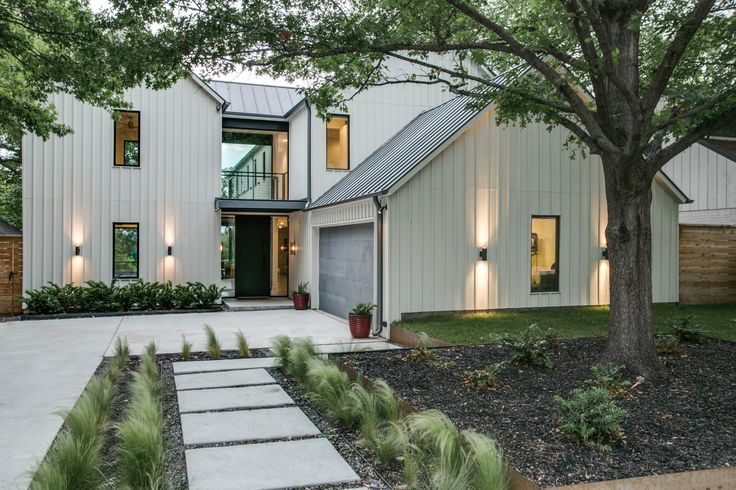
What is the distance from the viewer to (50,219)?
48.4 ft

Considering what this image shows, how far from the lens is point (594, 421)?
4.43 meters

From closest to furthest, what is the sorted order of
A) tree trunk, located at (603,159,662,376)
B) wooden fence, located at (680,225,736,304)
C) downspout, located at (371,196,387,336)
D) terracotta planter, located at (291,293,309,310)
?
tree trunk, located at (603,159,662,376), downspout, located at (371,196,387,336), wooden fence, located at (680,225,736,304), terracotta planter, located at (291,293,309,310)

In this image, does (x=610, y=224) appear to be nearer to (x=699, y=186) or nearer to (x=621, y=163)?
(x=621, y=163)

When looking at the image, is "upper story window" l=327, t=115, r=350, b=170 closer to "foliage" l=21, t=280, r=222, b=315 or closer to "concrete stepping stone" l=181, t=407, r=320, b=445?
"foliage" l=21, t=280, r=222, b=315

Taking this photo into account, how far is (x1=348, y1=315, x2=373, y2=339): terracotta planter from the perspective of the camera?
36.1 ft

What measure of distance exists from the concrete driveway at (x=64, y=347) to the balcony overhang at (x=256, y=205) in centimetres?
298

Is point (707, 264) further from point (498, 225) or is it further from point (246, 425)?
point (246, 425)

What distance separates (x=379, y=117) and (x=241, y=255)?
623cm

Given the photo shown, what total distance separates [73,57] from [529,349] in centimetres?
840

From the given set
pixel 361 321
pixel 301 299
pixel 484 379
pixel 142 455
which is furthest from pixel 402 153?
pixel 142 455

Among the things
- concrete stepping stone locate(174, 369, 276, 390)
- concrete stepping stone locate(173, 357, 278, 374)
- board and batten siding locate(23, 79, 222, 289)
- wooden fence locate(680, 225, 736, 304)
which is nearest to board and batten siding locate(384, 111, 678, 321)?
wooden fence locate(680, 225, 736, 304)

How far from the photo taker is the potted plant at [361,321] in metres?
11.0

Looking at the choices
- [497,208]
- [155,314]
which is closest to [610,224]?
[497,208]

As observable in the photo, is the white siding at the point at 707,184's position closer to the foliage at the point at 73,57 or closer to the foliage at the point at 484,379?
the foliage at the point at 484,379
